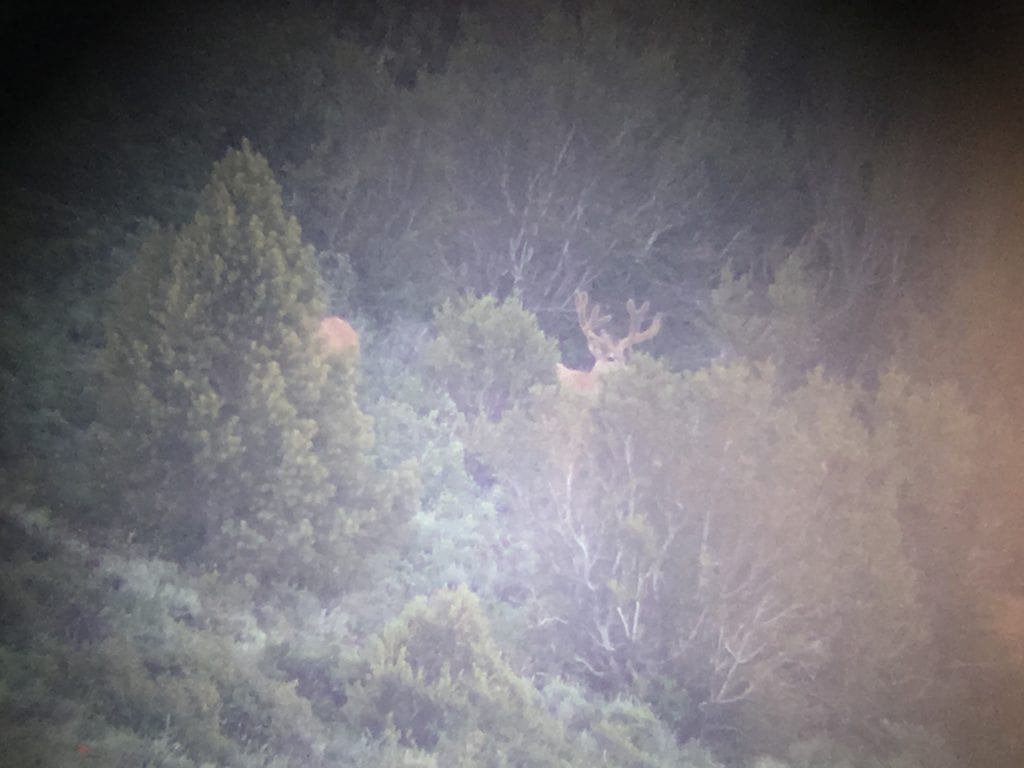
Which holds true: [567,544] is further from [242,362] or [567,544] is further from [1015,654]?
[1015,654]

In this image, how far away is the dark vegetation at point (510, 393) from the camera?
5.69ft

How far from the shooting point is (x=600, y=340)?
2.05 m

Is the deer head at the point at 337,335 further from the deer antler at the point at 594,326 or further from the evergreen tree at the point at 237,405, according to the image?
the deer antler at the point at 594,326

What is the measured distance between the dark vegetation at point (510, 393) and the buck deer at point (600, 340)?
0.03 m

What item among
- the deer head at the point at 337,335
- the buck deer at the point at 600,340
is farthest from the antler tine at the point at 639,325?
the deer head at the point at 337,335

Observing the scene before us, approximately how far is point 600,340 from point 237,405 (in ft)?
2.84

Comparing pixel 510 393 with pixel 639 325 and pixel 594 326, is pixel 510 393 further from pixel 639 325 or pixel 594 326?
pixel 639 325

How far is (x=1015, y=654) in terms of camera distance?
2.08 metres

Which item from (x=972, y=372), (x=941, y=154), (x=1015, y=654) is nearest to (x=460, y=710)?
(x=1015, y=654)

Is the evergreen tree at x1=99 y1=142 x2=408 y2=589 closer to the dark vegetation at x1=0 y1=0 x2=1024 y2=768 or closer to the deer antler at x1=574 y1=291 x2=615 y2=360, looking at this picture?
the dark vegetation at x1=0 y1=0 x2=1024 y2=768

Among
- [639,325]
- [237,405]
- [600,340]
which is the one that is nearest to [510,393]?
[600,340]

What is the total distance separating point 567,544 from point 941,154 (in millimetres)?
1409

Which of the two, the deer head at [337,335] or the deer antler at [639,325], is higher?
the deer antler at [639,325]

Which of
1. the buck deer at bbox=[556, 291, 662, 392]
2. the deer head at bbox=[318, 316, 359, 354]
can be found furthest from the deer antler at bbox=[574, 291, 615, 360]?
the deer head at bbox=[318, 316, 359, 354]
